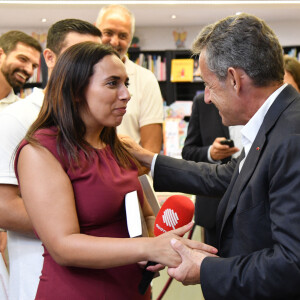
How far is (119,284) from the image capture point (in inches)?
54.1

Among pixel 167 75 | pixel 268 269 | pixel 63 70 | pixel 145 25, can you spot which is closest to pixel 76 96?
pixel 63 70

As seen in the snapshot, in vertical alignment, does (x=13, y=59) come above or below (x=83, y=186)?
above

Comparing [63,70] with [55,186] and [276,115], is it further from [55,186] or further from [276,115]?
[276,115]

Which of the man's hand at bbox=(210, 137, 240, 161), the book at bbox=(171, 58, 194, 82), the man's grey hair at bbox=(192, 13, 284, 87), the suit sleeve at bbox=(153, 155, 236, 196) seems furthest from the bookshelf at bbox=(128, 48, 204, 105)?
the man's grey hair at bbox=(192, 13, 284, 87)

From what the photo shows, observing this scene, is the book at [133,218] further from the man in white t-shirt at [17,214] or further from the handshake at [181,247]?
the man in white t-shirt at [17,214]

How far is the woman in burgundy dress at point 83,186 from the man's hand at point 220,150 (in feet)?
3.12

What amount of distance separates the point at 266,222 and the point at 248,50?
19.9 inches

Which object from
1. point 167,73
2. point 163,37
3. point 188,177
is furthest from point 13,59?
point 163,37

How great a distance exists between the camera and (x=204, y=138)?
2684 mm

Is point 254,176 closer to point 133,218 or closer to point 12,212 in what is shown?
point 133,218

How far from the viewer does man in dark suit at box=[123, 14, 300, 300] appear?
114 cm

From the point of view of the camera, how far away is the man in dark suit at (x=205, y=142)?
2.61m

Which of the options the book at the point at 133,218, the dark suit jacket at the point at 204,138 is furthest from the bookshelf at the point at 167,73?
the book at the point at 133,218

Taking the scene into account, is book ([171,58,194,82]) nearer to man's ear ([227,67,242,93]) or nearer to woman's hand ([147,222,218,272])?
→ man's ear ([227,67,242,93])
